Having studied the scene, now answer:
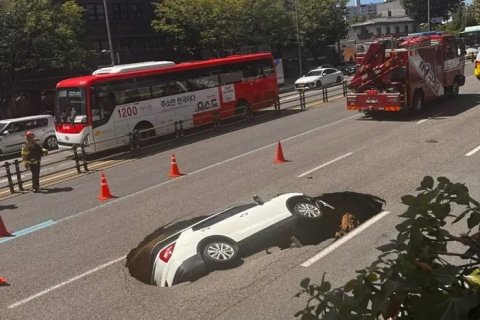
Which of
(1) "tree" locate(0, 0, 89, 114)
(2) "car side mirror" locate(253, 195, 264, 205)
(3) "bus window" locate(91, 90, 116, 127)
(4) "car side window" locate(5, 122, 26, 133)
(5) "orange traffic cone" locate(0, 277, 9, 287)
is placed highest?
(1) "tree" locate(0, 0, 89, 114)

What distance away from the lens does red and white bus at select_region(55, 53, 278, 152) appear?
18.4m

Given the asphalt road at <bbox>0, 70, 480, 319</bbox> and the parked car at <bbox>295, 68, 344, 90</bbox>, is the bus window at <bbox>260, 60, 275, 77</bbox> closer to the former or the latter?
the asphalt road at <bbox>0, 70, 480, 319</bbox>

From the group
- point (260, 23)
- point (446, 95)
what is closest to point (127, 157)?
point (446, 95)

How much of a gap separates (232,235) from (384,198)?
3.42 m

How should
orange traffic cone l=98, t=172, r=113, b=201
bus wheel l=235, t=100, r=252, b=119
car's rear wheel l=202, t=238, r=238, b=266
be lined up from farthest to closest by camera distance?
bus wheel l=235, t=100, r=252, b=119 < orange traffic cone l=98, t=172, r=113, b=201 < car's rear wheel l=202, t=238, r=238, b=266

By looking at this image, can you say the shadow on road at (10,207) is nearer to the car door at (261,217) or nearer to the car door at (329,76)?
the car door at (261,217)

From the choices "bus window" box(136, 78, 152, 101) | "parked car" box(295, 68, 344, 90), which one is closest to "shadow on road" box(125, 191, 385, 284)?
"bus window" box(136, 78, 152, 101)

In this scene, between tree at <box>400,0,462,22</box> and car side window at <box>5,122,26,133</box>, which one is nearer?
car side window at <box>5,122,26,133</box>

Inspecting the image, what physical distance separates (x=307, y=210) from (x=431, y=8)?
284 ft

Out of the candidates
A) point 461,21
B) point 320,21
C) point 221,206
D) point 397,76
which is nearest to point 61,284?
point 221,206

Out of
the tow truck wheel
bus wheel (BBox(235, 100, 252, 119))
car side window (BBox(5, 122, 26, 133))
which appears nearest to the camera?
the tow truck wheel

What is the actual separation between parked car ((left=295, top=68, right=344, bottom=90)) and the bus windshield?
81.8ft

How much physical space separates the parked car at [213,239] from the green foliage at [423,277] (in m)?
5.34

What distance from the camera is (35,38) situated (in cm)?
2992
